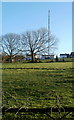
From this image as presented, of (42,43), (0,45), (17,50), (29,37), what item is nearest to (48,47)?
(42,43)

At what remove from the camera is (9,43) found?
2973 centimetres

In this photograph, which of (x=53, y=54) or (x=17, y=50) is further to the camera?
(x=53, y=54)

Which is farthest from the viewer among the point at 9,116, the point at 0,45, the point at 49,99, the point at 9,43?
the point at 9,43

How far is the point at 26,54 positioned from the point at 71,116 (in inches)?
1086

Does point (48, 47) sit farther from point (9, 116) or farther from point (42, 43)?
point (9, 116)

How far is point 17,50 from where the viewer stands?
94.6ft

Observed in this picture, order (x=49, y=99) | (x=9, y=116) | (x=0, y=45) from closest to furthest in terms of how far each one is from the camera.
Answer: (x=9, y=116) → (x=49, y=99) → (x=0, y=45)

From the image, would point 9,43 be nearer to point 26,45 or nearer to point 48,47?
point 26,45

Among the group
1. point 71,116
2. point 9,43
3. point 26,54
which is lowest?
point 71,116

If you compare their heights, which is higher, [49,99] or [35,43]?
[35,43]

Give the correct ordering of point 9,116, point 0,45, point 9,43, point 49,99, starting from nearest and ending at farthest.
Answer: point 9,116, point 49,99, point 0,45, point 9,43

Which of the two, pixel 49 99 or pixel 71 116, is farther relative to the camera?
pixel 49 99

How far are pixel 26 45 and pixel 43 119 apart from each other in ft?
94.0

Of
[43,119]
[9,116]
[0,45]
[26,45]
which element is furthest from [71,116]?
[26,45]
